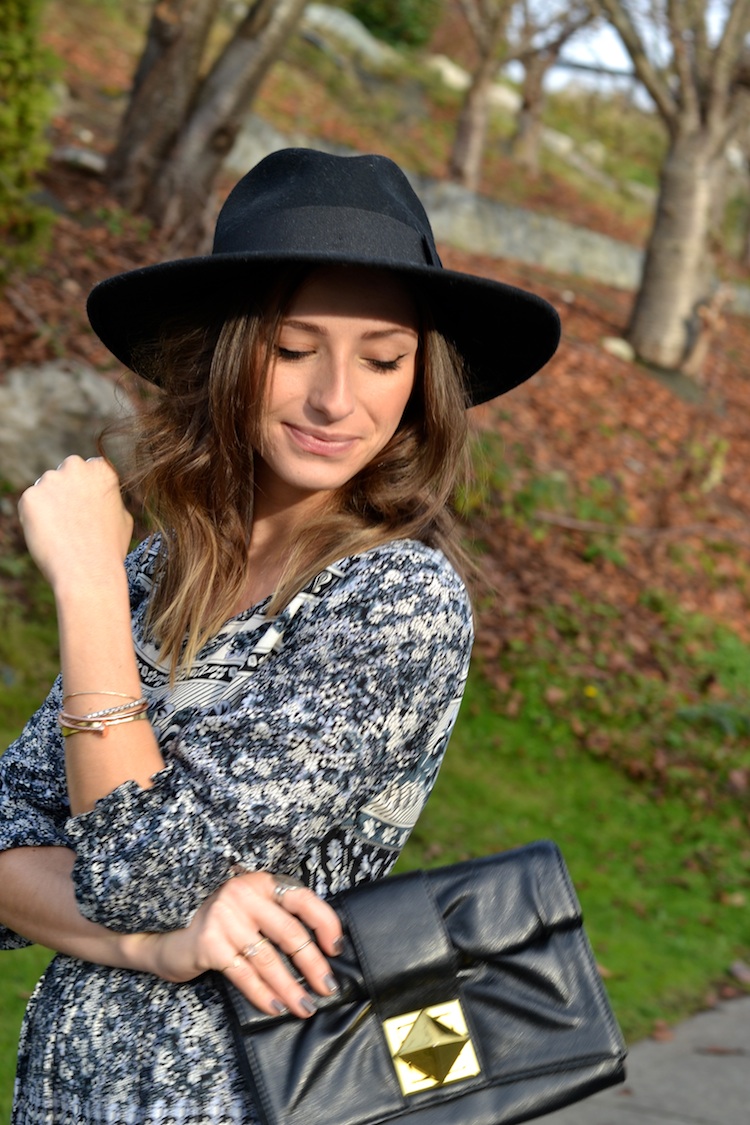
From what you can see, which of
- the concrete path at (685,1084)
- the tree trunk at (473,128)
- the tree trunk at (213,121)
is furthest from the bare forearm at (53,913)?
the tree trunk at (473,128)

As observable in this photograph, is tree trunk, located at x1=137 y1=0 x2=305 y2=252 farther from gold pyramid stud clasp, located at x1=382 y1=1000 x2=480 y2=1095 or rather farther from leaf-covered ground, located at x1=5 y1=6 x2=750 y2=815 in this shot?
gold pyramid stud clasp, located at x1=382 y1=1000 x2=480 y2=1095

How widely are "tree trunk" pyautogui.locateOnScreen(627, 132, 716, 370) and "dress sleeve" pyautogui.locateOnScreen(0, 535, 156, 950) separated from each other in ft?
40.2

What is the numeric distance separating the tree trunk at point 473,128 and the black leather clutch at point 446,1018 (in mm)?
16885

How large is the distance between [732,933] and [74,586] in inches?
192

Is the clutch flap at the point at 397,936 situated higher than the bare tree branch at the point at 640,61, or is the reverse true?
the bare tree branch at the point at 640,61

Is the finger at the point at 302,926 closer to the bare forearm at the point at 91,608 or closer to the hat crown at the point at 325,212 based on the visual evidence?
the bare forearm at the point at 91,608

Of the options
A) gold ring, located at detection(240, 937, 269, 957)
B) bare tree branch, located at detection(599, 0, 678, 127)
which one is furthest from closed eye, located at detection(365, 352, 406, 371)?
bare tree branch, located at detection(599, 0, 678, 127)

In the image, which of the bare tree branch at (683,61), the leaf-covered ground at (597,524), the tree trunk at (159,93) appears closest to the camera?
the leaf-covered ground at (597,524)

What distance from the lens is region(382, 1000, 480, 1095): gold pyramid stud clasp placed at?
155 centimetres

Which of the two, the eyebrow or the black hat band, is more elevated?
the black hat band

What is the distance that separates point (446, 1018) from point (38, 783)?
0.77 metres

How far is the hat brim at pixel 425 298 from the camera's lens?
5.85ft

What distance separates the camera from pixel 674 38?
1220cm

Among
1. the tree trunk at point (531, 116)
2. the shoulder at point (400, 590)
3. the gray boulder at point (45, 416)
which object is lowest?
the shoulder at point (400, 590)
